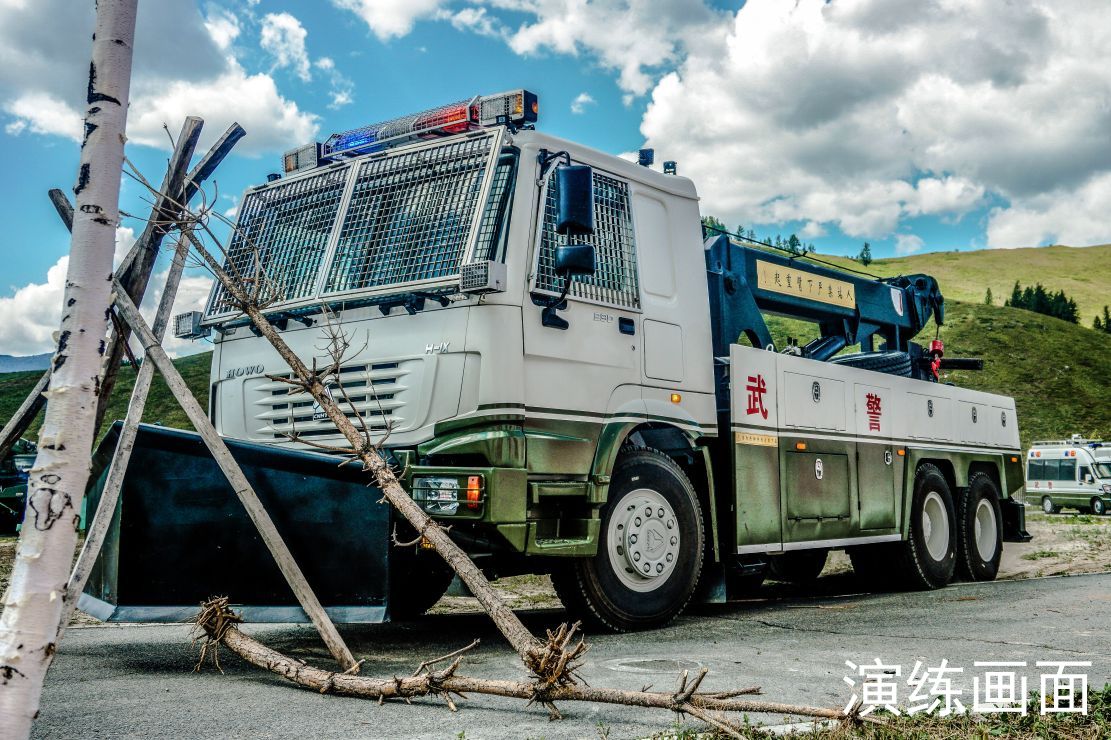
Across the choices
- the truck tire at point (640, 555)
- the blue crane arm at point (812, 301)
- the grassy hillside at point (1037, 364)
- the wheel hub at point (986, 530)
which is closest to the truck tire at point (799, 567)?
the wheel hub at point (986, 530)

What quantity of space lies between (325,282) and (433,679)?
3197 millimetres

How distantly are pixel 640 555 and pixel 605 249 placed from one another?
206 cm

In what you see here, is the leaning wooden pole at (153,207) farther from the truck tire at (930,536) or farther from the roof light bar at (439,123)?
the truck tire at (930,536)

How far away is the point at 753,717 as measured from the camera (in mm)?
4547

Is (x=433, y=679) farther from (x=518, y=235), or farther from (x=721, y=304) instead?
(x=721, y=304)

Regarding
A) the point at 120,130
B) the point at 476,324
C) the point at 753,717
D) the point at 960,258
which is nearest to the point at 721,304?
the point at 476,324

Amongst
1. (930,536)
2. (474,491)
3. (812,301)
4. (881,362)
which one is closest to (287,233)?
(474,491)

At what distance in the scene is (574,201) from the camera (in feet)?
20.3

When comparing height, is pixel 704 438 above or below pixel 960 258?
below

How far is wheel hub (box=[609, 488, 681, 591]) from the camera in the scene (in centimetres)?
692

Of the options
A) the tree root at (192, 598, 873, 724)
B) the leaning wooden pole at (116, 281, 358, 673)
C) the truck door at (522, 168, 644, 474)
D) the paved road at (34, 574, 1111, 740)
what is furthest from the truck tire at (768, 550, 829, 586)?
the tree root at (192, 598, 873, 724)

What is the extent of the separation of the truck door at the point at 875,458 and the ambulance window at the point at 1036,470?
102 feet

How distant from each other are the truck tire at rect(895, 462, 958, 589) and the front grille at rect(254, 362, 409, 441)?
6.39 metres

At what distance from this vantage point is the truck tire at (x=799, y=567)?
37.8 ft
